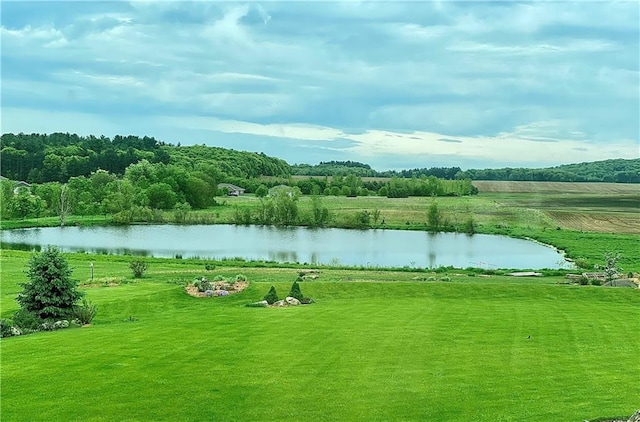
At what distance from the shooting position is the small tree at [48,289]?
21.1 m

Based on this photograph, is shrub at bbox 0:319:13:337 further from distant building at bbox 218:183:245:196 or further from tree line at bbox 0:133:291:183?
distant building at bbox 218:183:245:196

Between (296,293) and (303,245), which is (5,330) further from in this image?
(303,245)

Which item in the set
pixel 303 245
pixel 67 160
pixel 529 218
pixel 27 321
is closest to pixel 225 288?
pixel 27 321

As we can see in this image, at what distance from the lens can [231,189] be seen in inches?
6014

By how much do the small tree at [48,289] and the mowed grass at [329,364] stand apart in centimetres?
148

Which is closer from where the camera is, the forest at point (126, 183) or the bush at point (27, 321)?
the bush at point (27, 321)

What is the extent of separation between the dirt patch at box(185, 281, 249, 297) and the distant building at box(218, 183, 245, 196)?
4655 inches

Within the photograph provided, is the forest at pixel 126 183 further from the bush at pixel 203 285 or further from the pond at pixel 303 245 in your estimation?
the bush at pixel 203 285

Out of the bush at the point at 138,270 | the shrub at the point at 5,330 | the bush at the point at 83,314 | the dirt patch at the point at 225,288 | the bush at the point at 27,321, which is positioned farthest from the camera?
the bush at the point at 138,270

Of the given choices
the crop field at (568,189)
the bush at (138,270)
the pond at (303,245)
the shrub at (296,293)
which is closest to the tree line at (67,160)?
the pond at (303,245)

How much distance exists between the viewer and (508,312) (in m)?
24.4

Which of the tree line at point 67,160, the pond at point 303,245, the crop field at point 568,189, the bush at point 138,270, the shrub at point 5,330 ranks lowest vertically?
the pond at point 303,245

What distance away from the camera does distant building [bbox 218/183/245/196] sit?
150 metres

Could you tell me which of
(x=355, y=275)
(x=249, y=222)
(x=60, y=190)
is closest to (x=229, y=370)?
(x=355, y=275)
